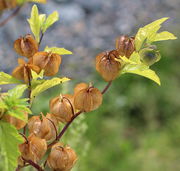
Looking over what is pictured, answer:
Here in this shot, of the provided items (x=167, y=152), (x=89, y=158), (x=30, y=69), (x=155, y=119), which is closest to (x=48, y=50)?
(x=30, y=69)

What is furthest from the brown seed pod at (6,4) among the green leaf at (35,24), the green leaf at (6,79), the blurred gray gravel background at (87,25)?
the blurred gray gravel background at (87,25)

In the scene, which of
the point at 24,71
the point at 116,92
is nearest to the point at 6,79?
the point at 24,71

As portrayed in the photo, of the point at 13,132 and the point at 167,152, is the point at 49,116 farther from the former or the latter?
the point at 167,152

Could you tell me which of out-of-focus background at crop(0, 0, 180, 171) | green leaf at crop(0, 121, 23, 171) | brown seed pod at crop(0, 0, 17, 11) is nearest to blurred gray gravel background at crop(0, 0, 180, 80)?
out-of-focus background at crop(0, 0, 180, 171)

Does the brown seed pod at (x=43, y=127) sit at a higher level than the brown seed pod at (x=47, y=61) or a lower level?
lower

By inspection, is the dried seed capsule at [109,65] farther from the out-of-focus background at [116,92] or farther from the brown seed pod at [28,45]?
the out-of-focus background at [116,92]

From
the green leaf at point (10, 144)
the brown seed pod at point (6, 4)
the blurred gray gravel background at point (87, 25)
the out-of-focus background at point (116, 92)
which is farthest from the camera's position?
the blurred gray gravel background at point (87, 25)

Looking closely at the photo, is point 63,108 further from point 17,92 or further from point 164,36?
point 164,36

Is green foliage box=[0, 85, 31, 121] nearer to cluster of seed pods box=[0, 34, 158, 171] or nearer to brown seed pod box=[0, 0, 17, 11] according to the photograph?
cluster of seed pods box=[0, 34, 158, 171]
